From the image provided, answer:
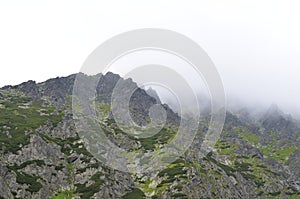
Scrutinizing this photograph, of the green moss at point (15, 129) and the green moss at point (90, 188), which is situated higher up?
the green moss at point (15, 129)

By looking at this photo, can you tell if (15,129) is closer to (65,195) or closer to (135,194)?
(65,195)

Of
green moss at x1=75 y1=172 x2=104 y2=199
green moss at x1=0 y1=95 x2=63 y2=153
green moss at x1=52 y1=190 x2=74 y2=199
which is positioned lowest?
green moss at x1=52 y1=190 x2=74 y2=199

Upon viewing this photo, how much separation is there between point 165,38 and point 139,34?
452 centimetres

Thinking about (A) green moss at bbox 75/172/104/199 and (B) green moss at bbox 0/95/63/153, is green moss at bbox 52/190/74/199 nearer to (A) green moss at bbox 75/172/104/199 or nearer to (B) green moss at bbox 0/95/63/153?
(A) green moss at bbox 75/172/104/199

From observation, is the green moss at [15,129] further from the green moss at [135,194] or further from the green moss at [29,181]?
the green moss at [135,194]

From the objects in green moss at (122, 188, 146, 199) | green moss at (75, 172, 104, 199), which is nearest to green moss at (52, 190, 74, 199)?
green moss at (75, 172, 104, 199)

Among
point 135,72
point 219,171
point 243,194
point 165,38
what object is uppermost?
point 165,38

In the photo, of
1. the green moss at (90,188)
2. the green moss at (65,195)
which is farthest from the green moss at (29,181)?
the green moss at (90,188)

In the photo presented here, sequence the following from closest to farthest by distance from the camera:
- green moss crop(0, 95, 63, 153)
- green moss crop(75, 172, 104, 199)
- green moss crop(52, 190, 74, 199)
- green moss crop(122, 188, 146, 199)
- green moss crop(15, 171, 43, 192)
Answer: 1. green moss crop(15, 171, 43, 192)
2. green moss crop(52, 190, 74, 199)
3. green moss crop(75, 172, 104, 199)
4. green moss crop(122, 188, 146, 199)
5. green moss crop(0, 95, 63, 153)

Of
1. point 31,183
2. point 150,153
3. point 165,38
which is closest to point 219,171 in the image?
point 150,153

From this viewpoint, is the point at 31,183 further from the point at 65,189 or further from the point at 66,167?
the point at 66,167

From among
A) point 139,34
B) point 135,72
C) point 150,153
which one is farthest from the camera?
point 150,153

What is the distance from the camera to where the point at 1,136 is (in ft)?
522

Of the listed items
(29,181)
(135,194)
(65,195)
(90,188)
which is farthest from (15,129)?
(135,194)
